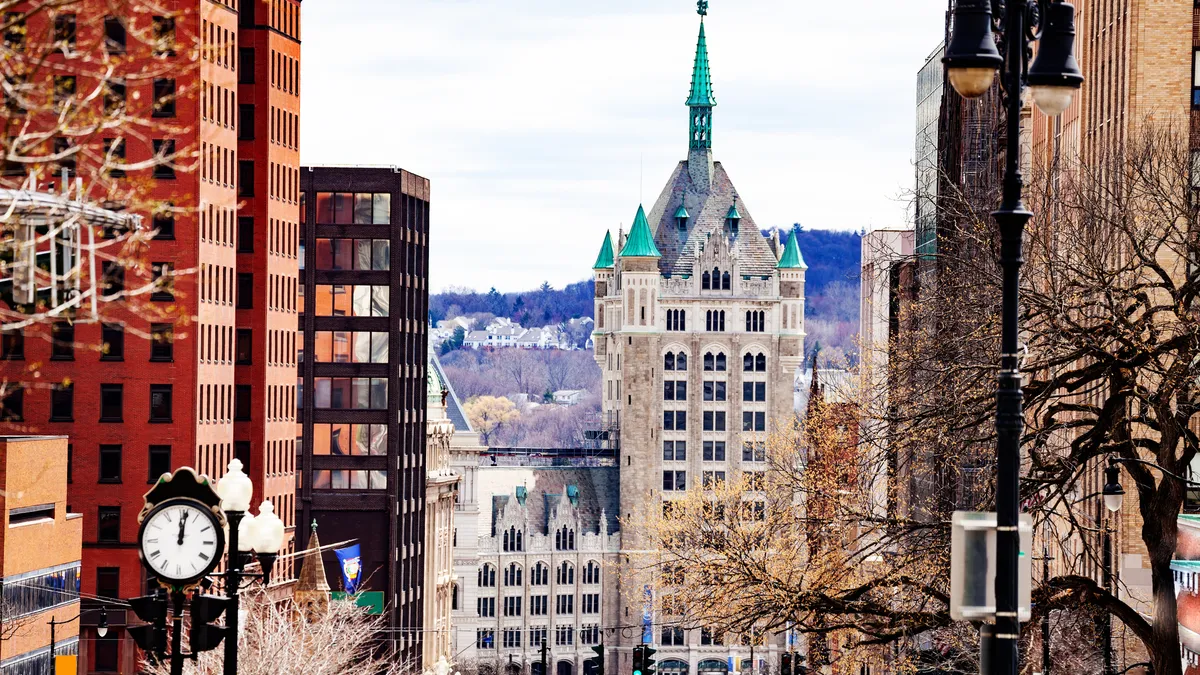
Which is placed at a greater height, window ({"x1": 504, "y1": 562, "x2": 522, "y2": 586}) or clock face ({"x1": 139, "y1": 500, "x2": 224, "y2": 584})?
clock face ({"x1": 139, "y1": 500, "x2": 224, "y2": 584})

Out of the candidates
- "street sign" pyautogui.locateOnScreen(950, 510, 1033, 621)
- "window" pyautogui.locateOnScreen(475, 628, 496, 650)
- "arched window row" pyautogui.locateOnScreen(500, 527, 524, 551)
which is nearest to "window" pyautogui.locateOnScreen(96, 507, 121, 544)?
"street sign" pyautogui.locateOnScreen(950, 510, 1033, 621)

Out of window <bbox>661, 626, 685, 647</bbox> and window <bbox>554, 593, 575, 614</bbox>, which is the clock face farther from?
window <bbox>554, 593, 575, 614</bbox>

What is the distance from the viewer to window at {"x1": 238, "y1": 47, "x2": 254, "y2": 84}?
9519cm

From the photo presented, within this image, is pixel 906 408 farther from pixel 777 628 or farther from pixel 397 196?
pixel 397 196

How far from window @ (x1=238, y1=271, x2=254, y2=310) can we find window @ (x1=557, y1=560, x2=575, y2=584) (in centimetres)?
9736

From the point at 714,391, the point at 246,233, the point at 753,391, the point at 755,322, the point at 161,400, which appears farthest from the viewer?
the point at 755,322

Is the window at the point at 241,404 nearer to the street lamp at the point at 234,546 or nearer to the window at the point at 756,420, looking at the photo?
the street lamp at the point at 234,546

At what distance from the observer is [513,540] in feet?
622

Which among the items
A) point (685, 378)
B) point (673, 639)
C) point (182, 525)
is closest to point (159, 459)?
point (182, 525)

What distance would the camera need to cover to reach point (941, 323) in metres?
40.6

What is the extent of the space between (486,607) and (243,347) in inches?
3690

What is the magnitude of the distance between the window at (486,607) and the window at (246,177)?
95171 mm

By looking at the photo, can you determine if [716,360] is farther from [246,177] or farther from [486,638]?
[246,177]

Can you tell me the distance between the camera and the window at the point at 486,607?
608 ft
